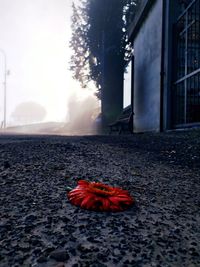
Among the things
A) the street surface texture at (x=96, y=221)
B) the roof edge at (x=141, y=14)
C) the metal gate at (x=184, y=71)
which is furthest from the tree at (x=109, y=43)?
the street surface texture at (x=96, y=221)

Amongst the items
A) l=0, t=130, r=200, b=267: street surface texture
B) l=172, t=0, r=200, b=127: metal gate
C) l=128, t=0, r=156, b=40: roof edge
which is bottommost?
l=0, t=130, r=200, b=267: street surface texture

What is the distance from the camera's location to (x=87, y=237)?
1.24m

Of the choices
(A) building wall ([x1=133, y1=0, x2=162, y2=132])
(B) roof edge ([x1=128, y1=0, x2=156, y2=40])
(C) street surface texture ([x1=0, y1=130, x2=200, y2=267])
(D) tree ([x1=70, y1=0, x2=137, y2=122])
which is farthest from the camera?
(D) tree ([x1=70, y1=0, x2=137, y2=122])

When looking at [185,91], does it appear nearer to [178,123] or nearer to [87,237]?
[178,123]

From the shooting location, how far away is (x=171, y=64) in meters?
6.84

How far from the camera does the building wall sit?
7.52 meters

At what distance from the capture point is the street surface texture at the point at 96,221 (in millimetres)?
1097

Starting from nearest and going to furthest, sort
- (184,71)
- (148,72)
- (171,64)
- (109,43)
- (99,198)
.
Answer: (99,198) → (184,71) → (171,64) → (148,72) → (109,43)

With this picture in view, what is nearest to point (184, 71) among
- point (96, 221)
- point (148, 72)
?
point (148, 72)

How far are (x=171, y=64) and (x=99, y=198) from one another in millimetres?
5883

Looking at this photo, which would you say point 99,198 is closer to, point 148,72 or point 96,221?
point 96,221

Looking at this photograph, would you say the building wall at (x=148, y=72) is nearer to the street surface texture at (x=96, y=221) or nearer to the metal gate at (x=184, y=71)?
the metal gate at (x=184, y=71)

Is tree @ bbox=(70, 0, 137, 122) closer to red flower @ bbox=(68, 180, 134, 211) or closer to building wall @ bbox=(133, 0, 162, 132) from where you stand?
building wall @ bbox=(133, 0, 162, 132)

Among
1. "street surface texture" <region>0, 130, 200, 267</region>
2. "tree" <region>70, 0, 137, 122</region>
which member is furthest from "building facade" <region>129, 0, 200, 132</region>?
"tree" <region>70, 0, 137, 122</region>
